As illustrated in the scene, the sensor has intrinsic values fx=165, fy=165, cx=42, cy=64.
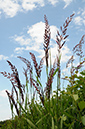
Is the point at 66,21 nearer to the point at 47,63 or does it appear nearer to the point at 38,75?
the point at 47,63

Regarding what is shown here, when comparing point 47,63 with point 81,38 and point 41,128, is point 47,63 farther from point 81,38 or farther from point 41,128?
point 81,38

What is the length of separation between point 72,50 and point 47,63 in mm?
775

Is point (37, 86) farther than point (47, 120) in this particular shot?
No

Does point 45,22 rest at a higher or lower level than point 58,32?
higher

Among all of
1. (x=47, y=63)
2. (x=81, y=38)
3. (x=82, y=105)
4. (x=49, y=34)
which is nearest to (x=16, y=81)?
(x=47, y=63)

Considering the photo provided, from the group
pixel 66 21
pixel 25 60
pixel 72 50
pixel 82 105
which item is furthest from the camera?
pixel 72 50

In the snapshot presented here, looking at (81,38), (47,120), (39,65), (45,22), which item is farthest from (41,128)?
(81,38)

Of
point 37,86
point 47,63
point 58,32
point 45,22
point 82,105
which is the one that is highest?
point 45,22

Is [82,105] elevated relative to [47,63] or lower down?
lower down

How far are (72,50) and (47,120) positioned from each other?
102cm

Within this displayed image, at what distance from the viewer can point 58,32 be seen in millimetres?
1677

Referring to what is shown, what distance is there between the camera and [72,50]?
7.68 ft

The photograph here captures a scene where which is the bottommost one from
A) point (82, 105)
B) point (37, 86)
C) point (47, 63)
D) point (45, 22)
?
point (82, 105)

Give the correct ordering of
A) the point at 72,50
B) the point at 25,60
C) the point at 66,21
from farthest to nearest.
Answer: the point at 72,50 → the point at 25,60 → the point at 66,21
